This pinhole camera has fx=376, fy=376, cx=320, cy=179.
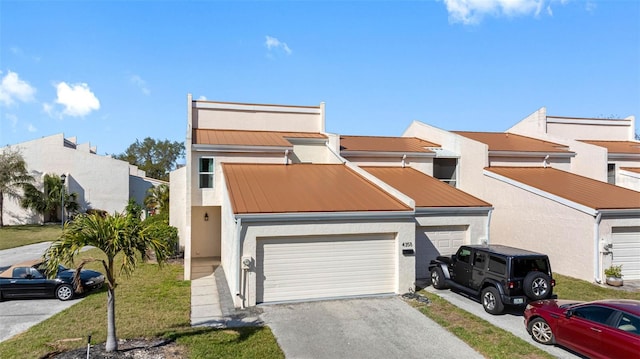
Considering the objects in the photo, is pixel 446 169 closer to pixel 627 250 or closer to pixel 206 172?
pixel 627 250

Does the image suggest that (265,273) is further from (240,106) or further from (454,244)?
(240,106)

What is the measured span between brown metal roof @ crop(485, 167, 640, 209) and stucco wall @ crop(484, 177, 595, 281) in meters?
0.65

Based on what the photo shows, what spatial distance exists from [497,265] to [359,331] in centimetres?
453

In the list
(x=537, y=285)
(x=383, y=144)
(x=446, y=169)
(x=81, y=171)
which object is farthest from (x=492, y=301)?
(x=81, y=171)

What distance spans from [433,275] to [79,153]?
36381mm

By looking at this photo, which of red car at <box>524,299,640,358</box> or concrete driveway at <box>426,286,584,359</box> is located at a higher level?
red car at <box>524,299,640,358</box>

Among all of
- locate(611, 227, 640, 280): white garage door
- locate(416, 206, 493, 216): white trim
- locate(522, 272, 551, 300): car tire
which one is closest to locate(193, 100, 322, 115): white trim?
locate(416, 206, 493, 216): white trim

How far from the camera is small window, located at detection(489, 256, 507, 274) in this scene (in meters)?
10.7

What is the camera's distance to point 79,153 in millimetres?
36688

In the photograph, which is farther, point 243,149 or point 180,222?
point 180,222

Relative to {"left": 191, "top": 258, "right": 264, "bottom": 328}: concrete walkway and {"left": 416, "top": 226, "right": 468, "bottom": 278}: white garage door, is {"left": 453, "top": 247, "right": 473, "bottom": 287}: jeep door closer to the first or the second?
{"left": 416, "top": 226, "right": 468, "bottom": 278}: white garage door

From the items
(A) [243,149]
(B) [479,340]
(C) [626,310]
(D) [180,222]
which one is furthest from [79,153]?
(C) [626,310]

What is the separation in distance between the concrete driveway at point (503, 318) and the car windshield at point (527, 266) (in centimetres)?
128

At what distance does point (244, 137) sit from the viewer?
1956 centimetres
